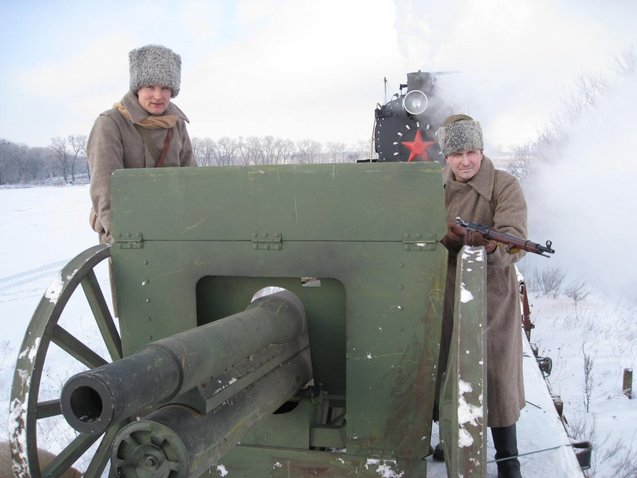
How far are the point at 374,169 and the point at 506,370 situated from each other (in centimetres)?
132

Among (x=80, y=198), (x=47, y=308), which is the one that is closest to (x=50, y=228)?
(x=80, y=198)

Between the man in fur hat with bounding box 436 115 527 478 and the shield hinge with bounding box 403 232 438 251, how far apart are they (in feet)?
1.74

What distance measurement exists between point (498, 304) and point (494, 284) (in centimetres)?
10

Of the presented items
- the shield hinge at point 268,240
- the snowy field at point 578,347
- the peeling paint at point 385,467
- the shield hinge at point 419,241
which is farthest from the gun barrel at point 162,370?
the snowy field at point 578,347

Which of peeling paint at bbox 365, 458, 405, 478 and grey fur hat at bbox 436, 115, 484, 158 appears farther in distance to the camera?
grey fur hat at bbox 436, 115, 484, 158

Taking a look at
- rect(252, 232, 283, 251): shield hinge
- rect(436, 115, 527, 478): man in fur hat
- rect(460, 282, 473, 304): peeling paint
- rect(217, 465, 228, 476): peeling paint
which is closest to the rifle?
rect(436, 115, 527, 478): man in fur hat

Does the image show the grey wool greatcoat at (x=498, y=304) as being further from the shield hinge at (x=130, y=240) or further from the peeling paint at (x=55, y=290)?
the peeling paint at (x=55, y=290)

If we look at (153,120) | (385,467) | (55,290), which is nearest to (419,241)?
(385,467)

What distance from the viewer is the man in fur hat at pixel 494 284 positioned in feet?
9.55

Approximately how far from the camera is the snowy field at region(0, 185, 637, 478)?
4.52 metres

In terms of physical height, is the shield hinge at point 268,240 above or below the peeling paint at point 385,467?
above

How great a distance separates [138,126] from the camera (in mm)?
3242

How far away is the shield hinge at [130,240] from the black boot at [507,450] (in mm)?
1971

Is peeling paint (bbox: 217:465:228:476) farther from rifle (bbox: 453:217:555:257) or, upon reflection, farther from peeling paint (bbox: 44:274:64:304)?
rifle (bbox: 453:217:555:257)
